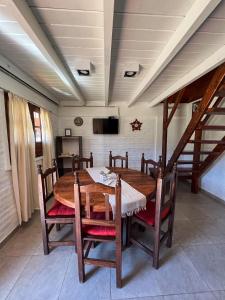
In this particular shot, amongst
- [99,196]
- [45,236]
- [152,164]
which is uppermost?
[152,164]

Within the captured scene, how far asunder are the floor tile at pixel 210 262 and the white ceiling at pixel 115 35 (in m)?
2.16

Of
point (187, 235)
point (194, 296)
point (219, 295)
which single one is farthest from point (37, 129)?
point (219, 295)

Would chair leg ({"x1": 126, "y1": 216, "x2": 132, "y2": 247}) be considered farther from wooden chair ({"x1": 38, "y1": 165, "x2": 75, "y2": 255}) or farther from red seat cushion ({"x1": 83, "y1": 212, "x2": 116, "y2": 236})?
wooden chair ({"x1": 38, "y1": 165, "x2": 75, "y2": 255})

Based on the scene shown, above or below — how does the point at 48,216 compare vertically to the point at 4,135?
below

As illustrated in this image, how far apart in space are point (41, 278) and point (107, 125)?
3.74 metres

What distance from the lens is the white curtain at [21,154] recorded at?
2.28 m

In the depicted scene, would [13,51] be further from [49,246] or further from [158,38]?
[49,246]

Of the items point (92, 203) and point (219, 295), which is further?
point (92, 203)

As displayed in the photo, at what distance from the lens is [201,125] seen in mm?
2770

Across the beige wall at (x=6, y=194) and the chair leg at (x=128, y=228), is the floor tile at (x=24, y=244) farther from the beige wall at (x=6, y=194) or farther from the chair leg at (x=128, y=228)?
the chair leg at (x=128, y=228)

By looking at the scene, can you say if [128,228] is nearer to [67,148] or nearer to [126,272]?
[126,272]

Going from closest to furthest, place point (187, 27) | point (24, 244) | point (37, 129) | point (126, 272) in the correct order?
point (187, 27) → point (126, 272) → point (24, 244) → point (37, 129)

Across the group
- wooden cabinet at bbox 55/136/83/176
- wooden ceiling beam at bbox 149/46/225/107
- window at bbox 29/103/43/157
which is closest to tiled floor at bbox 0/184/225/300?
window at bbox 29/103/43/157

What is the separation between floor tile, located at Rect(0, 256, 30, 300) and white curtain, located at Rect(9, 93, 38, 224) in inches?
26.1
